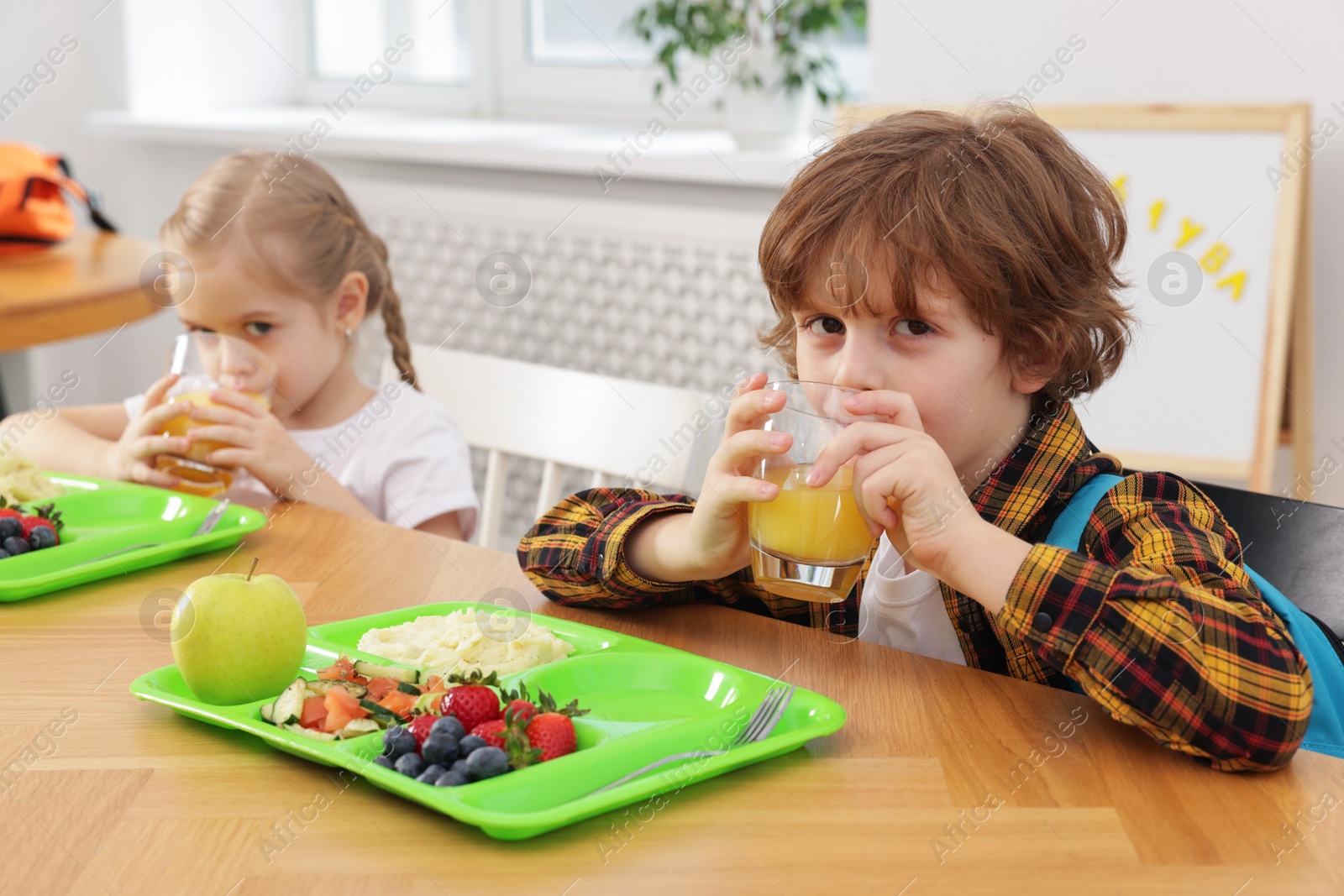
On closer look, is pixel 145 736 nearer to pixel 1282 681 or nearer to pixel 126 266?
pixel 1282 681

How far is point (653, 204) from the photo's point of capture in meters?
2.70

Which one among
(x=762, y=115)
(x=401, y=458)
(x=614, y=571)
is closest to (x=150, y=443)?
(x=401, y=458)

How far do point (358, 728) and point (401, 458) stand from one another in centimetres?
92

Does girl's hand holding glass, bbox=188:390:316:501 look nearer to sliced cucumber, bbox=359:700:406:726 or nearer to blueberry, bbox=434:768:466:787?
sliced cucumber, bbox=359:700:406:726

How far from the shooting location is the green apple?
82 cm

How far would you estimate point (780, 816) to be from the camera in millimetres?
693

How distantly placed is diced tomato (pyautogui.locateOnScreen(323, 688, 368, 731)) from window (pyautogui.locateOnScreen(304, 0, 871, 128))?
7.42 feet

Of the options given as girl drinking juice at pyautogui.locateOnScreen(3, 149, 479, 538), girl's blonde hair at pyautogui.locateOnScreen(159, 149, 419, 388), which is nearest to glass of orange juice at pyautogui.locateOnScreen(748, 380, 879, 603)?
girl drinking juice at pyautogui.locateOnScreen(3, 149, 479, 538)

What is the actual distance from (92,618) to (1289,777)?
836mm

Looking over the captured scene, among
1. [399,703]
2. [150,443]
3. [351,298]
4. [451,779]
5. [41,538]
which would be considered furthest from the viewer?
[351,298]

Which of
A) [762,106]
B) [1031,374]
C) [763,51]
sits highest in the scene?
[763,51]

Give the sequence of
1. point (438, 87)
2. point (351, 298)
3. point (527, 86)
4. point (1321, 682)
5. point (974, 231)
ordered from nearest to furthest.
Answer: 1. point (1321, 682)
2. point (974, 231)
3. point (351, 298)
4. point (527, 86)
5. point (438, 87)

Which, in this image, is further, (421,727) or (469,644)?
(469,644)

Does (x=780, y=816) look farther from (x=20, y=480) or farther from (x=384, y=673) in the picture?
(x=20, y=480)
